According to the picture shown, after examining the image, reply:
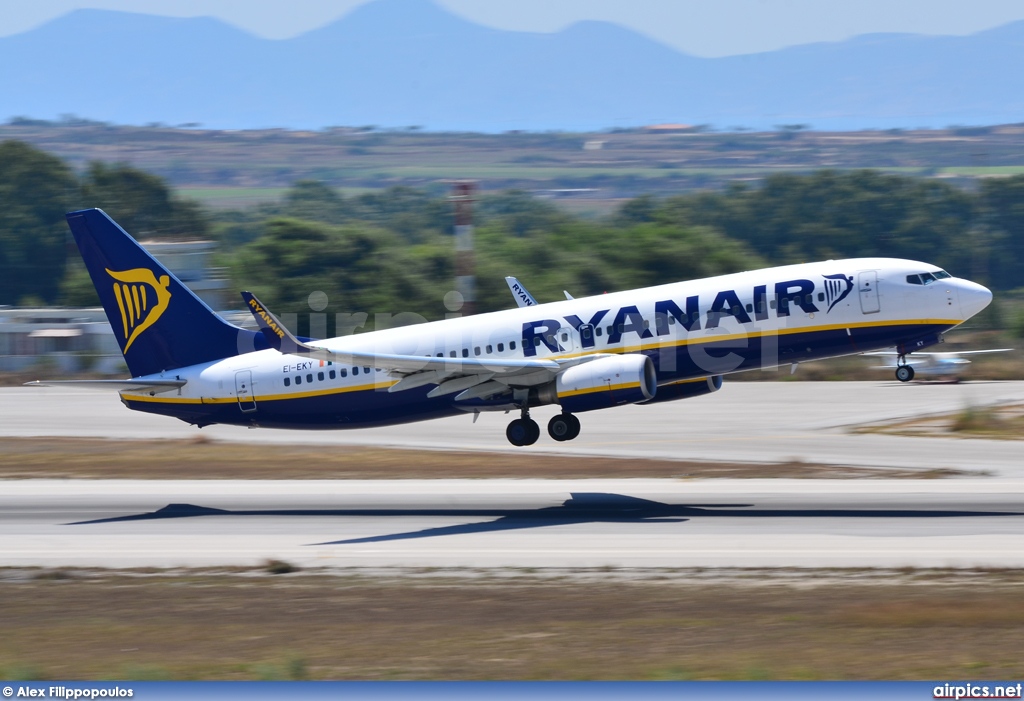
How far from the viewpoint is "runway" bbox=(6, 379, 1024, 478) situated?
45.1 metres

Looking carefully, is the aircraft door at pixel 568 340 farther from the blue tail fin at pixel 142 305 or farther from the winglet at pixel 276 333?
the blue tail fin at pixel 142 305

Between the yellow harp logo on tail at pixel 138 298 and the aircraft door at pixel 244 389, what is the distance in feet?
11.2

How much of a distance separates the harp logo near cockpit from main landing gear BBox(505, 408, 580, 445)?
Result: 8.10 meters

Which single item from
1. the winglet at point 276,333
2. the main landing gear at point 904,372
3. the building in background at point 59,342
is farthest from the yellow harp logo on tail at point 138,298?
the building in background at point 59,342

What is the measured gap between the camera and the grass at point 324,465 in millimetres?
41469

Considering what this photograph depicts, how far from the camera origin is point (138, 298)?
38531 millimetres

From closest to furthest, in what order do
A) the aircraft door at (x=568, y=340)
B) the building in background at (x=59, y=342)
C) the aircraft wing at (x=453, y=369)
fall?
the aircraft wing at (x=453, y=369) → the aircraft door at (x=568, y=340) → the building in background at (x=59, y=342)

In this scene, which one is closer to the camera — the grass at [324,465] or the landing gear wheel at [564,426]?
the landing gear wheel at [564,426]

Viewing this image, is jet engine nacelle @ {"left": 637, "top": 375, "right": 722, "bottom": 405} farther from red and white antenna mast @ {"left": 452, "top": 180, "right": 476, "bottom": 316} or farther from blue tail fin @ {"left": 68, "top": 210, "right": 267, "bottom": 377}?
red and white antenna mast @ {"left": 452, "top": 180, "right": 476, "bottom": 316}

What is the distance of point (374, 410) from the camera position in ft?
121

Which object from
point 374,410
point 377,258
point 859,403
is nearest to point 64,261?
point 377,258

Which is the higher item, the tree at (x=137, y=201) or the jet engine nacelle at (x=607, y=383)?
the tree at (x=137, y=201)

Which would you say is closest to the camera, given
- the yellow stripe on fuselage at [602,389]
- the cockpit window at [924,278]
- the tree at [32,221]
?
the yellow stripe on fuselage at [602,389]

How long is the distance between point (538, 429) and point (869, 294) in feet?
33.8
